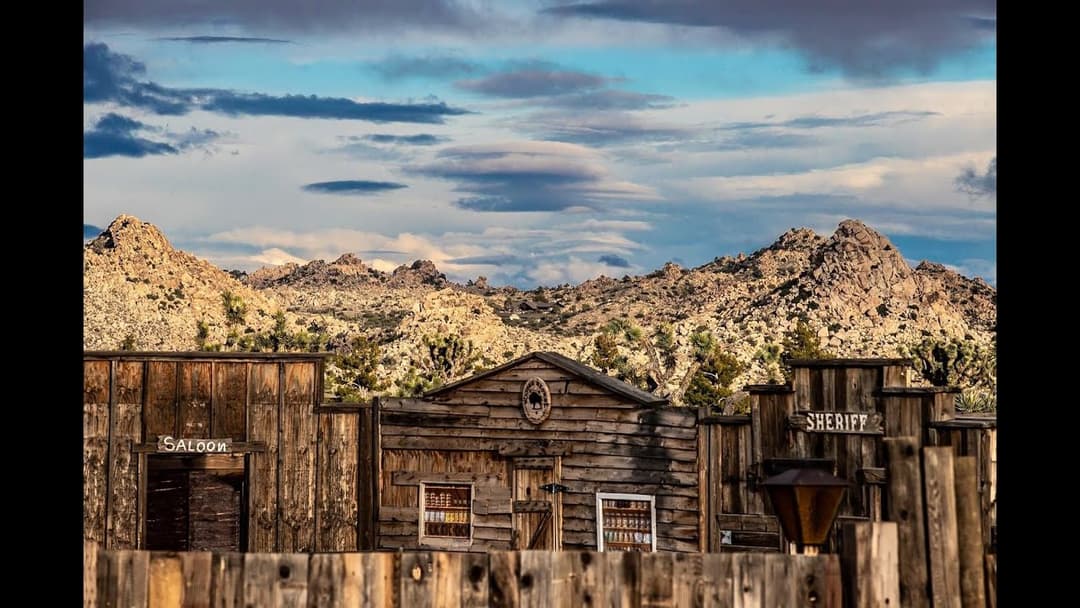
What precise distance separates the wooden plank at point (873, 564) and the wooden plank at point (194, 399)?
18.0 metres

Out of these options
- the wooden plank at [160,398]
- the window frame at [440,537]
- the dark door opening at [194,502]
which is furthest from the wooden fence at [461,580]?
the dark door opening at [194,502]

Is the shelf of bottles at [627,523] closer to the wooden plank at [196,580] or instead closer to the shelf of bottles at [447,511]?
the shelf of bottles at [447,511]

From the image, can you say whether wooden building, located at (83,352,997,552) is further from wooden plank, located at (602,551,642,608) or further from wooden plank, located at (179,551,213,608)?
wooden plank, located at (179,551,213,608)

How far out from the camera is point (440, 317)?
245ft

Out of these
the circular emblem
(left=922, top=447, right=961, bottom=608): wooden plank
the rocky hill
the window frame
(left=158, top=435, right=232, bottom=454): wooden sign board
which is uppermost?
the rocky hill

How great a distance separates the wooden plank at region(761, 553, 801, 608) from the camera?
271 inches

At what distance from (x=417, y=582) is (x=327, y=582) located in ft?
1.59

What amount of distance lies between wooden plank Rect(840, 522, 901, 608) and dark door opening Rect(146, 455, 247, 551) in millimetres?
20197

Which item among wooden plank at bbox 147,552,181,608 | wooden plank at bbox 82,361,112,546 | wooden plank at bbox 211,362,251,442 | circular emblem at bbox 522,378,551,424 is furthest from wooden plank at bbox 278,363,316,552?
wooden plank at bbox 147,552,181,608

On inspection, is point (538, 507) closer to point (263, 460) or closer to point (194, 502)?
point (263, 460)

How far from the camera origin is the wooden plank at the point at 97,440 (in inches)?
920

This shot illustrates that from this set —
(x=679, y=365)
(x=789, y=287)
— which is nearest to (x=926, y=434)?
(x=679, y=365)
